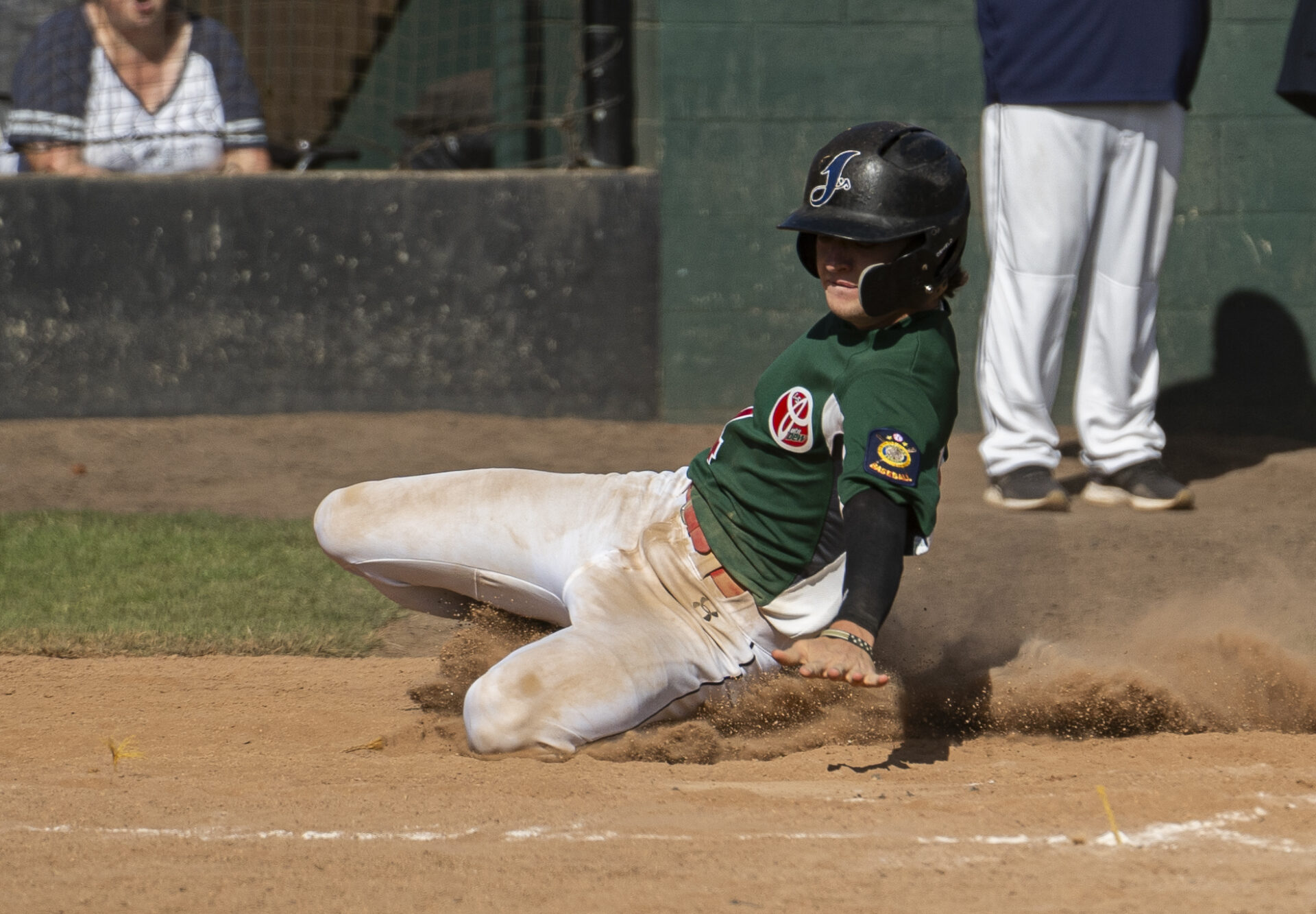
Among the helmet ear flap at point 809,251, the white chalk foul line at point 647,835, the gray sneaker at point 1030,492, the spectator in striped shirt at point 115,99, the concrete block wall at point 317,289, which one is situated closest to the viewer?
the white chalk foul line at point 647,835

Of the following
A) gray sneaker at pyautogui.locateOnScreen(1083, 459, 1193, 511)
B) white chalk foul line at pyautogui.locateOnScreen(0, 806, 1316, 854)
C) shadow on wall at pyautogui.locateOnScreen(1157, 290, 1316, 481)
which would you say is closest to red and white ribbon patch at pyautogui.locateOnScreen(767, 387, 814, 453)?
white chalk foul line at pyautogui.locateOnScreen(0, 806, 1316, 854)

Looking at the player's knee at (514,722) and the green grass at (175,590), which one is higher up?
the player's knee at (514,722)

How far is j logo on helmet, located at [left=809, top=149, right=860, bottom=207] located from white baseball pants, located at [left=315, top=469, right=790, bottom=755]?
2.56 feet

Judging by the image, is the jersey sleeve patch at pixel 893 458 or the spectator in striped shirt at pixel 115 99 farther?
the spectator in striped shirt at pixel 115 99

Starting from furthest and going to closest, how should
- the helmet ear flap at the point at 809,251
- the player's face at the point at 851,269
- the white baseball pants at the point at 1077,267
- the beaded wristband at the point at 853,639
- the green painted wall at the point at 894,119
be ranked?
the green painted wall at the point at 894,119
the white baseball pants at the point at 1077,267
the helmet ear flap at the point at 809,251
the player's face at the point at 851,269
the beaded wristband at the point at 853,639

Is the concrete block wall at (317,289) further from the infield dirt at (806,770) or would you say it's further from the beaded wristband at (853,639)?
the beaded wristband at (853,639)

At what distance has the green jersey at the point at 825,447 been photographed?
268cm

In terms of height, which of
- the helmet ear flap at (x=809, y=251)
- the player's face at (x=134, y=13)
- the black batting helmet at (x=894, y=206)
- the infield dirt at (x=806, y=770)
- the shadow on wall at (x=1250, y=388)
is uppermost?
the player's face at (x=134, y=13)

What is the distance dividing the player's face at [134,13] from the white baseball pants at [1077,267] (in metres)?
4.24

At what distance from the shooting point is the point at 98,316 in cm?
718

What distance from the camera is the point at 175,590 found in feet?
14.9

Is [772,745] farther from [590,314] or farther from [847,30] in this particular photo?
[847,30]

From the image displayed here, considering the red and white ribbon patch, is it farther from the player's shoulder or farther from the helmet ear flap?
the player's shoulder

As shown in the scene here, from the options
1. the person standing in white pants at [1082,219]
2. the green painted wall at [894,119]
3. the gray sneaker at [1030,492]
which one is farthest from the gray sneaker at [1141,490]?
the green painted wall at [894,119]
